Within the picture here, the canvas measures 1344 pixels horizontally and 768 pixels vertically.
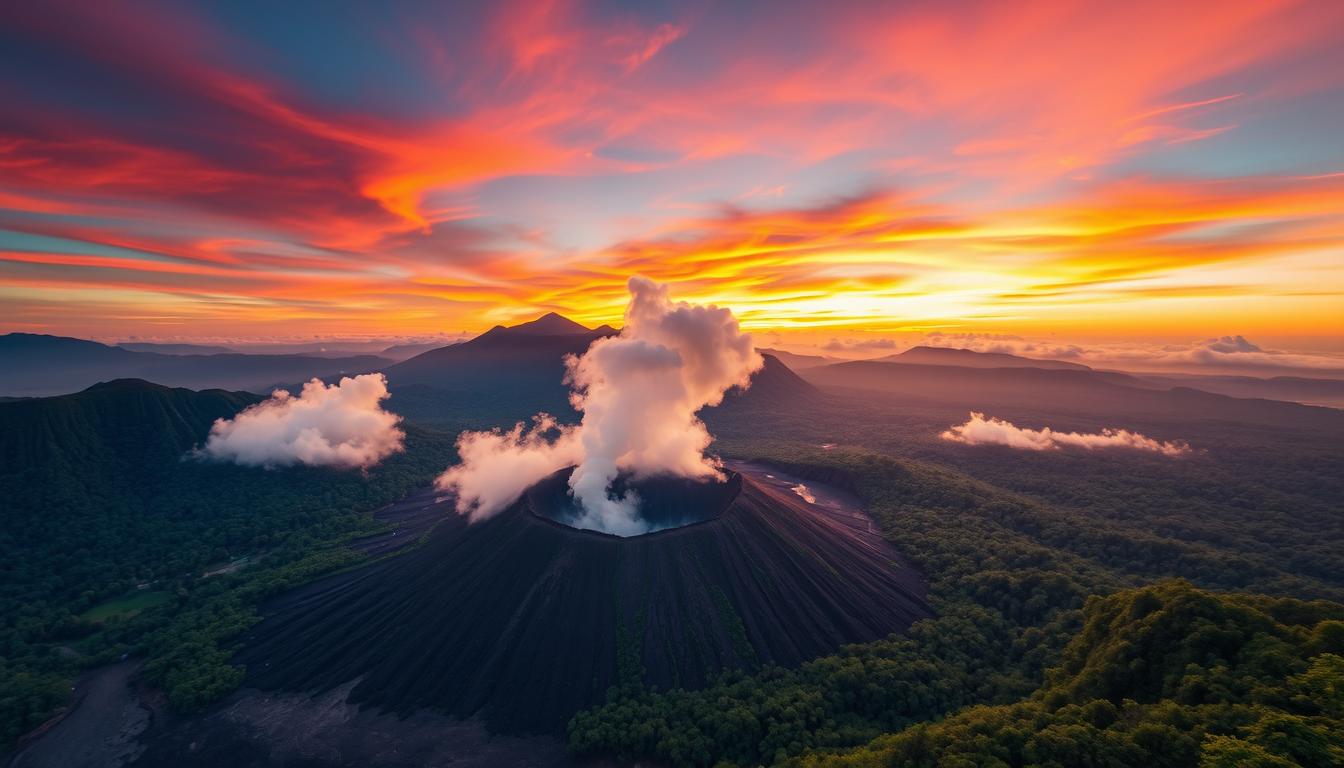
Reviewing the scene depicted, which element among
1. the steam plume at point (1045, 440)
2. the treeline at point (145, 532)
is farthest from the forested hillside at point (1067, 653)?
the treeline at point (145, 532)

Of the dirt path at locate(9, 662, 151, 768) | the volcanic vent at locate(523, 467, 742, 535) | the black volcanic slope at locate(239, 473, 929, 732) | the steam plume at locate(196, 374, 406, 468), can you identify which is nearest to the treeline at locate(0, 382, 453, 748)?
the dirt path at locate(9, 662, 151, 768)

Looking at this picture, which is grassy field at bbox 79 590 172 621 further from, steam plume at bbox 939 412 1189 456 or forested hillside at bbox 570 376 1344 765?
steam plume at bbox 939 412 1189 456

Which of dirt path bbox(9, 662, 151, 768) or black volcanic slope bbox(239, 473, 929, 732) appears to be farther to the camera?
black volcanic slope bbox(239, 473, 929, 732)

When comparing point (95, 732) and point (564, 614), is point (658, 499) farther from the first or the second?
point (95, 732)

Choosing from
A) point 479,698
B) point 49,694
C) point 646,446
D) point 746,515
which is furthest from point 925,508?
point 49,694

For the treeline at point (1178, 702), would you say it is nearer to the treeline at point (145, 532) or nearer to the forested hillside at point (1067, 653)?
the forested hillside at point (1067, 653)
